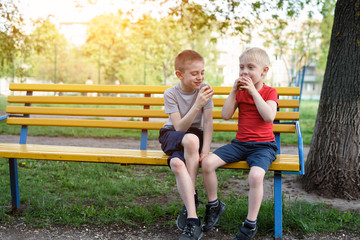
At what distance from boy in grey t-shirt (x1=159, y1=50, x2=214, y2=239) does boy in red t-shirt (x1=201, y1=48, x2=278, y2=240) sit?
4.9 inches

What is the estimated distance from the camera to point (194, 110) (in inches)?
110

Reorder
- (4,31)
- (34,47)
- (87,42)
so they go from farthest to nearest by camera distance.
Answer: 1. (87,42)
2. (34,47)
3. (4,31)

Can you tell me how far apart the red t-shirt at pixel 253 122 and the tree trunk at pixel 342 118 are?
3.80ft

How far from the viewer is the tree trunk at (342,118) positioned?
3.69 m

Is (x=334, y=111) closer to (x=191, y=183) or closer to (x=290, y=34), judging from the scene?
(x=191, y=183)

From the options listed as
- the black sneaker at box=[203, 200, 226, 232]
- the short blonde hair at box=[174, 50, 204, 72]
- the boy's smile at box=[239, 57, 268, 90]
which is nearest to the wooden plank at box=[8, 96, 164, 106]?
the short blonde hair at box=[174, 50, 204, 72]

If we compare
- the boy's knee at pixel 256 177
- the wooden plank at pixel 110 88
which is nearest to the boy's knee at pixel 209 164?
the boy's knee at pixel 256 177

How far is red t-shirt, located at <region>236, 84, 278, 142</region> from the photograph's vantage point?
287 cm

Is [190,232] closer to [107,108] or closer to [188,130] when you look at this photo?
[188,130]

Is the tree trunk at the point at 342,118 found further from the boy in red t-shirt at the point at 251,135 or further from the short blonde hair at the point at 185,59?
the short blonde hair at the point at 185,59

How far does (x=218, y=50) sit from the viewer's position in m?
19.5

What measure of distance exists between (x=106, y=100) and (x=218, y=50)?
53.6 feet

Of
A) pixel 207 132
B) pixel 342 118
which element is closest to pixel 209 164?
pixel 207 132

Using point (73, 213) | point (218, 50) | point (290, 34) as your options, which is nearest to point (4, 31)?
point (73, 213)
